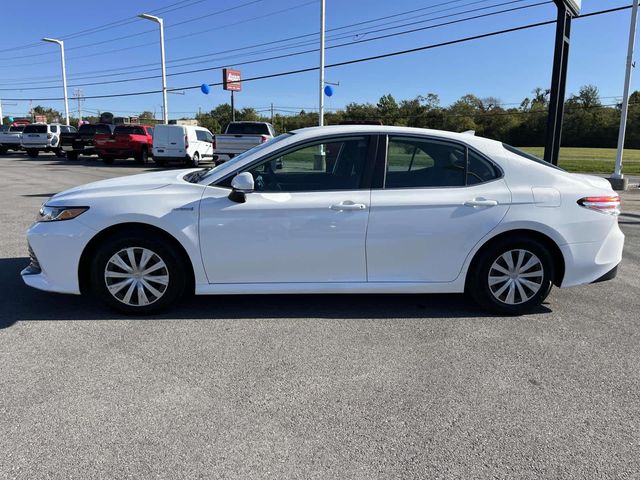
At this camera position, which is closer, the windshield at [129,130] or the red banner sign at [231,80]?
the windshield at [129,130]

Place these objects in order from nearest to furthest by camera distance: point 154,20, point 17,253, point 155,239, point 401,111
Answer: point 155,239
point 17,253
point 154,20
point 401,111

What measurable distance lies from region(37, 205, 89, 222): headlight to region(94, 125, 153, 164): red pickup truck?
2098 centimetres

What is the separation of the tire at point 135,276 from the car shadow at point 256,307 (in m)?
0.14

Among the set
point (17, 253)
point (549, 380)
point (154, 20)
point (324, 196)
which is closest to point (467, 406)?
point (549, 380)

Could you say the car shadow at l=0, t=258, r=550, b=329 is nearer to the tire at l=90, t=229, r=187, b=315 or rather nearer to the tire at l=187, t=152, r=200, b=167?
the tire at l=90, t=229, r=187, b=315

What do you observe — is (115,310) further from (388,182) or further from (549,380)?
(549,380)

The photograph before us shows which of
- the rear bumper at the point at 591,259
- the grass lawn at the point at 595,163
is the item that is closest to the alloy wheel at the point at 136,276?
the rear bumper at the point at 591,259

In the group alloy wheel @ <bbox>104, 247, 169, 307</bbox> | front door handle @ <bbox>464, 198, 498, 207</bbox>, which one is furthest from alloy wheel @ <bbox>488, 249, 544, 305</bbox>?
alloy wheel @ <bbox>104, 247, 169, 307</bbox>

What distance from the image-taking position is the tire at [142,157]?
2433 cm

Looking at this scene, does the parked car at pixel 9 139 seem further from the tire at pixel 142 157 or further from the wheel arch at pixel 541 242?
the wheel arch at pixel 541 242

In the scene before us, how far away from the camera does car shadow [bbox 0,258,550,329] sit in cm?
435

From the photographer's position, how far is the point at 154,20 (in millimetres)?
30688

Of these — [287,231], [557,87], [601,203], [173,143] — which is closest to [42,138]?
[173,143]

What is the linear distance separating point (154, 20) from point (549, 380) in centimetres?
3285
